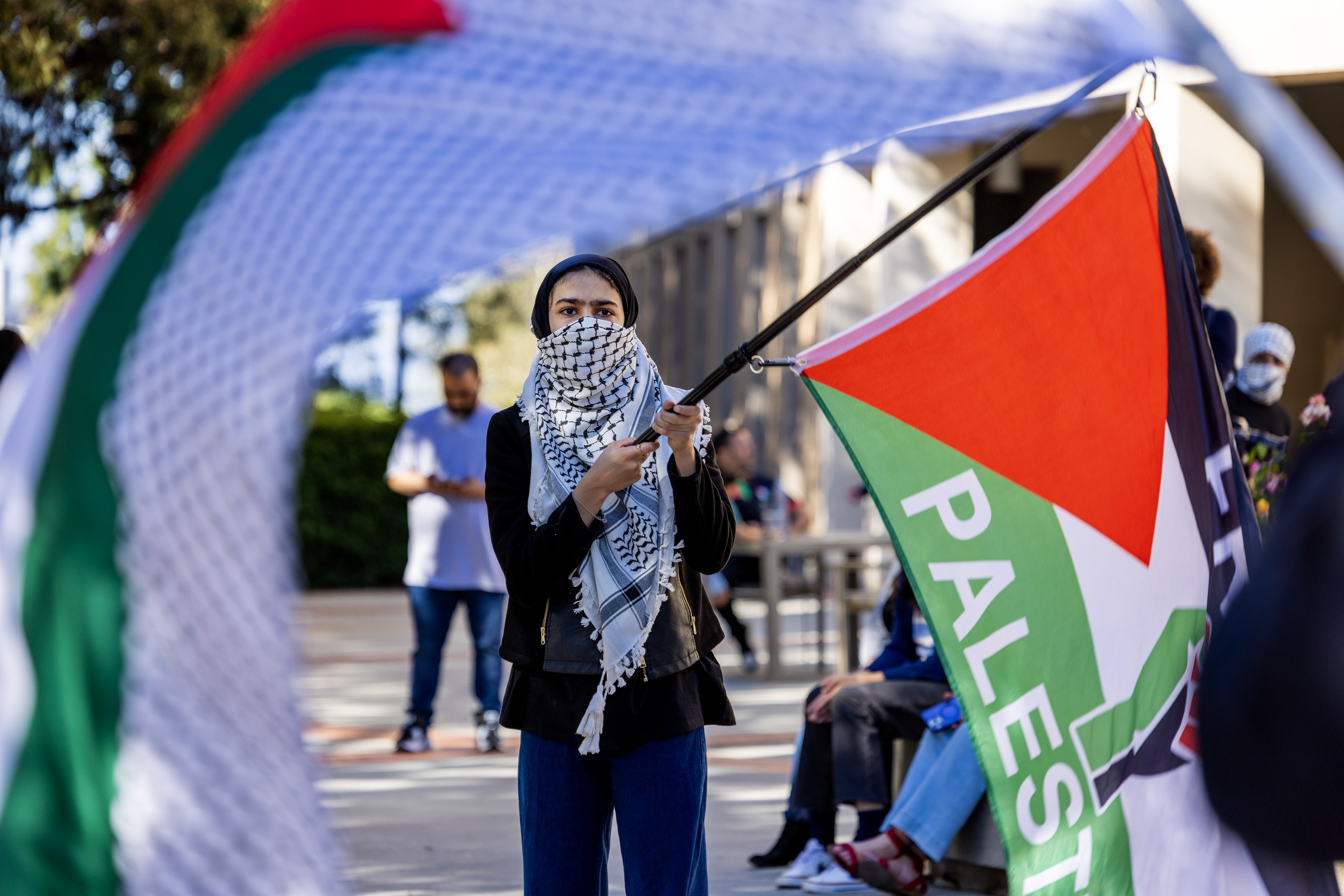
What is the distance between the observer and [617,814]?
309 cm

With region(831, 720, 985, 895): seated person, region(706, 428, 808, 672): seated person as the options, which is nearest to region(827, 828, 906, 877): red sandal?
region(831, 720, 985, 895): seated person

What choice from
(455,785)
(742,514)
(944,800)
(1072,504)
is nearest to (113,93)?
(742,514)

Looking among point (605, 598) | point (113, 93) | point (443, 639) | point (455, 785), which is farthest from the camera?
point (113, 93)

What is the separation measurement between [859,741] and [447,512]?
3.52 meters

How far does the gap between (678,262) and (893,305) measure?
86.1 ft

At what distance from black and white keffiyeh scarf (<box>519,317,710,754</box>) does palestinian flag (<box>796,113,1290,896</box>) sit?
414mm

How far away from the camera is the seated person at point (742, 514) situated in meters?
11.6

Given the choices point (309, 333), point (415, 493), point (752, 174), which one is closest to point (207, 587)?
point (309, 333)

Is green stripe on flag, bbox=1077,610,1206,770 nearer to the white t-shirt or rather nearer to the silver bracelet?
the silver bracelet

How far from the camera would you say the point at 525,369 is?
50.2 m

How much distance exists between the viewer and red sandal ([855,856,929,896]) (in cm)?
517

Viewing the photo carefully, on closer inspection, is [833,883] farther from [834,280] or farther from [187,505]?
[187,505]

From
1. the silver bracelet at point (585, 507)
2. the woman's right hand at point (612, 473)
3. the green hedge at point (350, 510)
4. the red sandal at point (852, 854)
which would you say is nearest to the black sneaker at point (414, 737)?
the red sandal at point (852, 854)

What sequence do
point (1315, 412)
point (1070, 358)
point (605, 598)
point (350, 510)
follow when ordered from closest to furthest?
1. point (605, 598)
2. point (1070, 358)
3. point (1315, 412)
4. point (350, 510)
